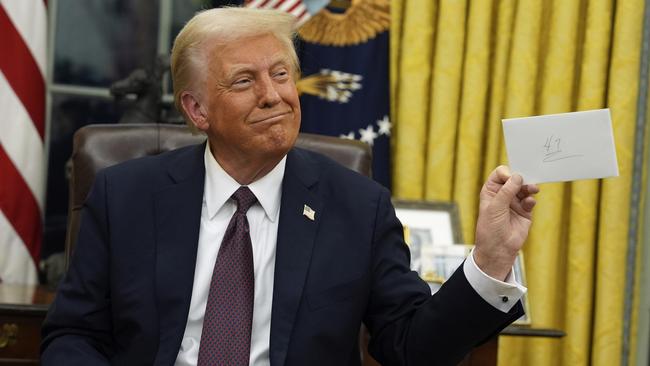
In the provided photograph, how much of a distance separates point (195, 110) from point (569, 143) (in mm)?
947

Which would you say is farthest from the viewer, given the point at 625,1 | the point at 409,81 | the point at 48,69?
the point at 48,69

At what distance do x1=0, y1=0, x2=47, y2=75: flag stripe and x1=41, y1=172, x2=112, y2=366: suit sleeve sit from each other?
1562 mm

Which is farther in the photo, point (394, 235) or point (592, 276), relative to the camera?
point (592, 276)

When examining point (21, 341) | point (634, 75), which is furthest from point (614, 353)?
point (21, 341)

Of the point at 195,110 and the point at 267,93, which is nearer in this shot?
the point at 267,93

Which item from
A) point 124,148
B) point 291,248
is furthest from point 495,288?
point 124,148

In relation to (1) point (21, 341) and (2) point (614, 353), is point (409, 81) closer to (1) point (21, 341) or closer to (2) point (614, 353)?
(2) point (614, 353)

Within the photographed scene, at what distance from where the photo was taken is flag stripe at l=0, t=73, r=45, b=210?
3.43 metres

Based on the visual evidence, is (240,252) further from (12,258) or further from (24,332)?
(12,258)

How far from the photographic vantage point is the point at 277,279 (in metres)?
2.05

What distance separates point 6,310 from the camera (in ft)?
8.80

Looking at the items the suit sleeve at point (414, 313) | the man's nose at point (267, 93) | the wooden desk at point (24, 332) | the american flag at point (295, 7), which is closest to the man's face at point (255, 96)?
the man's nose at point (267, 93)

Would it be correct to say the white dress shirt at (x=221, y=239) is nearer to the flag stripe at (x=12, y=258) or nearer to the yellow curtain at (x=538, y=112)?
the yellow curtain at (x=538, y=112)

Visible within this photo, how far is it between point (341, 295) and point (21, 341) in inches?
45.8
